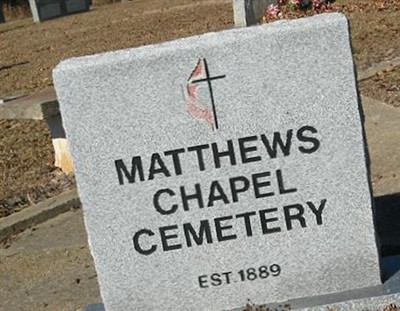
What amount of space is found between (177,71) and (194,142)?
32 cm

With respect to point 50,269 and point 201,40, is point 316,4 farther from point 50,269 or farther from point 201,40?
point 201,40

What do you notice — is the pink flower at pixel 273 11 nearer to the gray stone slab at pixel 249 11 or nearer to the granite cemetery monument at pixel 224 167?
the gray stone slab at pixel 249 11

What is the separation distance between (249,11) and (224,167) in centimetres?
1054

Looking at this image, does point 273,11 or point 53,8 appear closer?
point 273,11

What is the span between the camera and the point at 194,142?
4.37 meters

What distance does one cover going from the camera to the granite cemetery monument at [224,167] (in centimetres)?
427

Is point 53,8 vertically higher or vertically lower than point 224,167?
lower

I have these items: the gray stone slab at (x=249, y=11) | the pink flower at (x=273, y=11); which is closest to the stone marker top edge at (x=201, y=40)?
the pink flower at (x=273, y=11)

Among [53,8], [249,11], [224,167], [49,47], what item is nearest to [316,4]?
[249,11]

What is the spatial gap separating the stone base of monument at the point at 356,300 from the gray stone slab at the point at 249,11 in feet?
33.7

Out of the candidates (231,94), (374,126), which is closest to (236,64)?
(231,94)

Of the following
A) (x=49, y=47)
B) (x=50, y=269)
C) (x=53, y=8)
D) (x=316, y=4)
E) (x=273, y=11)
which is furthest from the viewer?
(x=53, y=8)

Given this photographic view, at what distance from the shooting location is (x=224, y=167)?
14.4 ft

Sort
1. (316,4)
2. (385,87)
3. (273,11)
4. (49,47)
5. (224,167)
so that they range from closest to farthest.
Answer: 1. (224,167)
2. (385,87)
3. (273,11)
4. (316,4)
5. (49,47)
